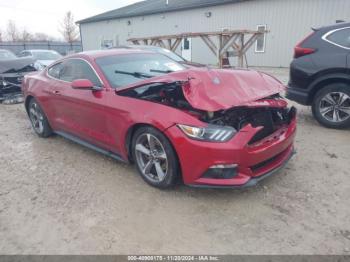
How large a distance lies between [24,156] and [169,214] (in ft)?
9.41

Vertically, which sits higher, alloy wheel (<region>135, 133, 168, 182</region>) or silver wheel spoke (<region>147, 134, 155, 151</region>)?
silver wheel spoke (<region>147, 134, 155, 151</region>)

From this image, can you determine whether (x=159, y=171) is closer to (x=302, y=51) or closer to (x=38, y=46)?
(x=302, y=51)

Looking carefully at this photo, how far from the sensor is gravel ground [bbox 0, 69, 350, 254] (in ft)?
8.20

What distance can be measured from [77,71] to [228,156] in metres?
2.70

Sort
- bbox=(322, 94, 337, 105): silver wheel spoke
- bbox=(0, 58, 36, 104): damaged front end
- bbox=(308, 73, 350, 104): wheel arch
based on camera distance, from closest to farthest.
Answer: bbox=(308, 73, 350, 104): wheel arch, bbox=(322, 94, 337, 105): silver wheel spoke, bbox=(0, 58, 36, 104): damaged front end

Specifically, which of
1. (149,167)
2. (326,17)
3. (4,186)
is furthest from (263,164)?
(326,17)

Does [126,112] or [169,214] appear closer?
[169,214]

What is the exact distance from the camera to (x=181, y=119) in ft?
9.52

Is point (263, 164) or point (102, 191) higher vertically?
point (263, 164)

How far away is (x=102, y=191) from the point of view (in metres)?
3.38

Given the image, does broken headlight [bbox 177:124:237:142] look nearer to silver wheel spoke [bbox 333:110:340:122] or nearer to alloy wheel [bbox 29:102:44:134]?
silver wheel spoke [bbox 333:110:340:122]

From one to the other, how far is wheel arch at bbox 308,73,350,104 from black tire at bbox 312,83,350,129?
0.06 m

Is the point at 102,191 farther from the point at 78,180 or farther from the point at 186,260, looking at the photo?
the point at 186,260

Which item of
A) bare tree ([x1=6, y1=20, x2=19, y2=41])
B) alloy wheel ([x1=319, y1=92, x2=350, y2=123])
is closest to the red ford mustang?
alloy wheel ([x1=319, y1=92, x2=350, y2=123])
